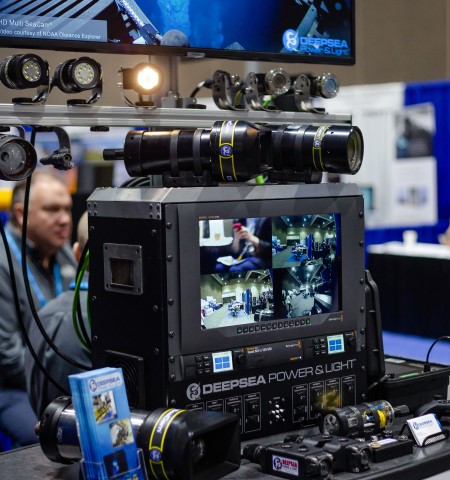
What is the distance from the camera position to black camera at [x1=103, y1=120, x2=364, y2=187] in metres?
1.87

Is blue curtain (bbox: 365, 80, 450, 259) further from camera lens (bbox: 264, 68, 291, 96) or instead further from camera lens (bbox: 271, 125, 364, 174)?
camera lens (bbox: 271, 125, 364, 174)

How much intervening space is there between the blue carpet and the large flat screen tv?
14.2 feet

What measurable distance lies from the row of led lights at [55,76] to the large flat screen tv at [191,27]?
0.20ft

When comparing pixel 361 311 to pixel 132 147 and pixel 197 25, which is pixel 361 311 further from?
pixel 197 25

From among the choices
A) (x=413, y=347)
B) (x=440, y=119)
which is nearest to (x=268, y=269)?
(x=413, y=347)

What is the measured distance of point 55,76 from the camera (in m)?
2.03

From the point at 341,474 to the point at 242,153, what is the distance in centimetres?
70

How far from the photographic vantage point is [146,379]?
6.13ft

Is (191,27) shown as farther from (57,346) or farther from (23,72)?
(57,346)

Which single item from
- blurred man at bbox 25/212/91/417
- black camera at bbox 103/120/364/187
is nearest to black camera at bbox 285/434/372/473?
black camera at bbox 103/120/364/187

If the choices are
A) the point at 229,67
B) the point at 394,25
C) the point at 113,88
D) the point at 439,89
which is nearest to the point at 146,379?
the point at 113,88

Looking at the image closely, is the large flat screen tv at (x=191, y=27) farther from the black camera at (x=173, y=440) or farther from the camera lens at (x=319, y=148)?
the black camera at (x=173, y=440)

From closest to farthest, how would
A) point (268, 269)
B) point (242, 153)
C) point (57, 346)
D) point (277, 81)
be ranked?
point (242, 153)
point (268, 269)
point (277, 81)
point (57, 346)

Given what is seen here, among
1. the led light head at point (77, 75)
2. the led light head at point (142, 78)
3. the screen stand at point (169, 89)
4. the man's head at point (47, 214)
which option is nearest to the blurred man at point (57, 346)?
the man's head at point (47, 214)
